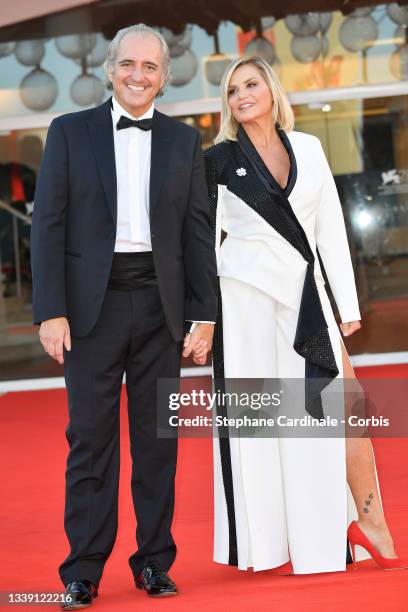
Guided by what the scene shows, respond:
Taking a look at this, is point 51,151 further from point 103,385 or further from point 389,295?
point 389,295

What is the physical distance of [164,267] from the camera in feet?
10.2

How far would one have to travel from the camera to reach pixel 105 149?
3.10m

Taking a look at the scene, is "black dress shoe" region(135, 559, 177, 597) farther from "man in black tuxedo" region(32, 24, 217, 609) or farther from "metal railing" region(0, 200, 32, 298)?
"metal railing" region(0, 200, 32, 298)

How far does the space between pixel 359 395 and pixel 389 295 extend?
5688mm

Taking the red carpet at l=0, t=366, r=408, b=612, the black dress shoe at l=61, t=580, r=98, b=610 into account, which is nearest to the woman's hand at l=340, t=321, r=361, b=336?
the red carpet at l=0, t=366, r=408, b=612

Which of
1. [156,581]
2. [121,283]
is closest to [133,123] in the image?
[121,283]

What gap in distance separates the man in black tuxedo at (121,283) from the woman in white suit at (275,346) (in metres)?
0.23

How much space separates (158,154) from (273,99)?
0.58 m

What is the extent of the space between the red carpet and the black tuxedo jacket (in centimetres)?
79

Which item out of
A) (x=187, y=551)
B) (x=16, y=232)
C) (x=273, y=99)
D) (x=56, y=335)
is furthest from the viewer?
(x=16, y=232)

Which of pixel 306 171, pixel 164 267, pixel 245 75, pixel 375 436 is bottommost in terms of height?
pixel 375 436

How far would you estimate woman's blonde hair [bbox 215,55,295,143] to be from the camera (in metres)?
3.51

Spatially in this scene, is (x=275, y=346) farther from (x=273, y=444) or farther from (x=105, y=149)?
(x=105, y=149)

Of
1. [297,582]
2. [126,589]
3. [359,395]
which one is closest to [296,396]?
[359,395]
